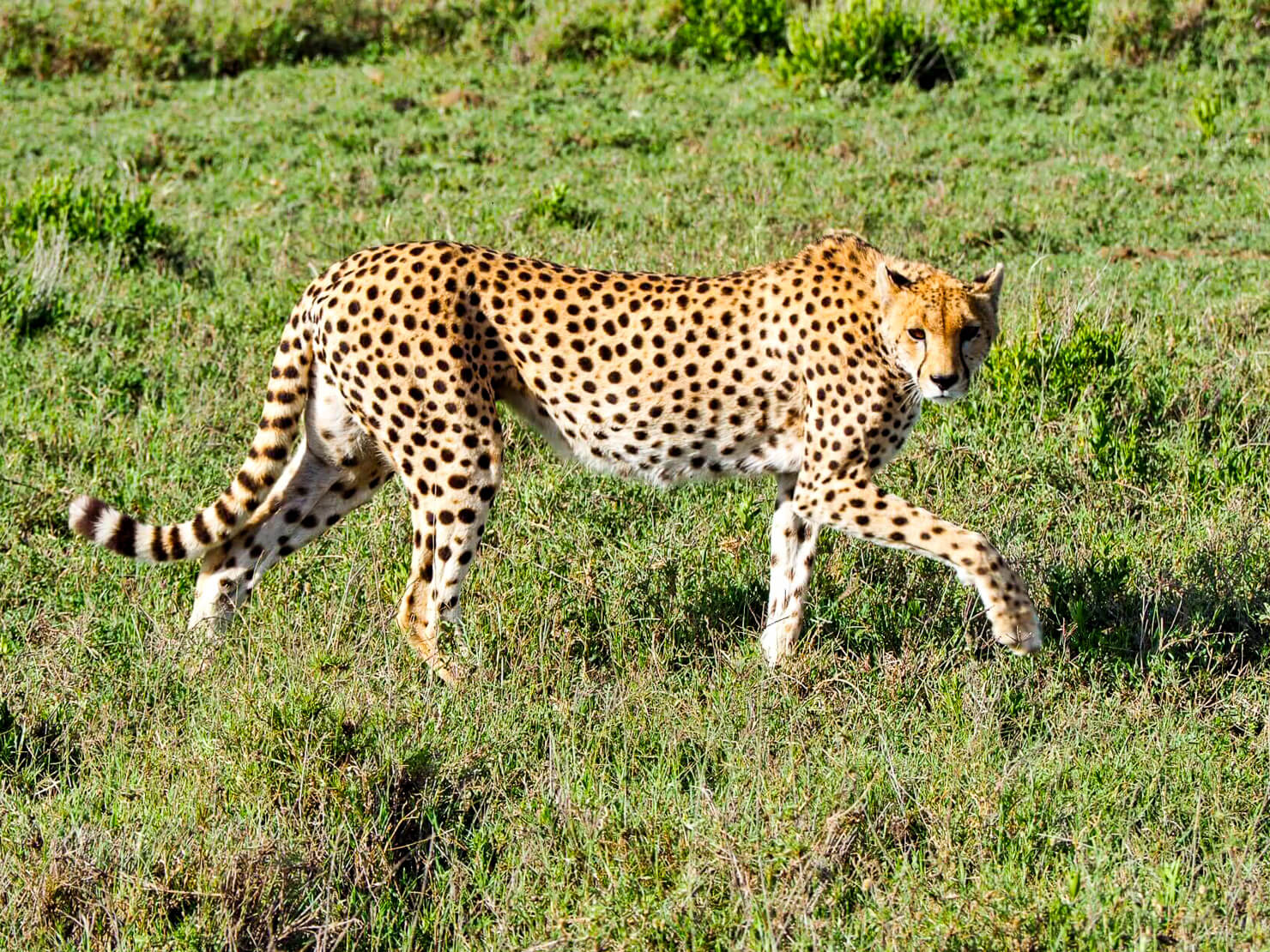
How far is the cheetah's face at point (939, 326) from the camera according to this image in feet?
13.5

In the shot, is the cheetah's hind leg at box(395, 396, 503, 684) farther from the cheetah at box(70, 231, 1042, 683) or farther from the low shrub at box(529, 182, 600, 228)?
the low shrub at box(529, 182, 600, 228)

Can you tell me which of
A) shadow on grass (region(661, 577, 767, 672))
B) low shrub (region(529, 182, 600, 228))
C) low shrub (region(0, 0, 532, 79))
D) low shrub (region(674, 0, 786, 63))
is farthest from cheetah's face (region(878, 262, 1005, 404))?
low shrub (region(0, 0, 532, 79))

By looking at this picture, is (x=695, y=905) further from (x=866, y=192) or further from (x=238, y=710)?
(x=866, y=192)

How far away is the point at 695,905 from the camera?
3213mm

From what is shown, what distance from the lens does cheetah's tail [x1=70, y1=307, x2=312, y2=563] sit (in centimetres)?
449

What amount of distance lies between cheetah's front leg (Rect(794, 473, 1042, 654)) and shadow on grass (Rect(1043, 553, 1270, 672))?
0.27 m

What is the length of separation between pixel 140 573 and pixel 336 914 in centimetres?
194

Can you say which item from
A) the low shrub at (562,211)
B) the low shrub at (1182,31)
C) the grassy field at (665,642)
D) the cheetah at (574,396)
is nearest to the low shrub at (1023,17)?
the low shrub at (1182,31)

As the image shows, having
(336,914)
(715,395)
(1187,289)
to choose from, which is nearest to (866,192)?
(1187,289)

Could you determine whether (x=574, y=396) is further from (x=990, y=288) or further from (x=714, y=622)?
(x=990, y=288)

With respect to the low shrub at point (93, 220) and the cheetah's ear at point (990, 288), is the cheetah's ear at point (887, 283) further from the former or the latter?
the low shrub at point (93, 220)

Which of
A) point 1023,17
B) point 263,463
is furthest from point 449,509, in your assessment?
point 1023,17

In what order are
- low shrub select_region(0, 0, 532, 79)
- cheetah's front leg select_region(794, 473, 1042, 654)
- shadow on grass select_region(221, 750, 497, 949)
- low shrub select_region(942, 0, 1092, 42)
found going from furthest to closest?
low shrub select_region(0, 0, 532, 79)
low shrub select_region(942, 0, 1092, 42)
cheetah's front leg select_region(794, 473, 1042, 654)
shadow on grass select_region(221, 750, 497, 949)

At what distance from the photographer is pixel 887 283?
429 cm
